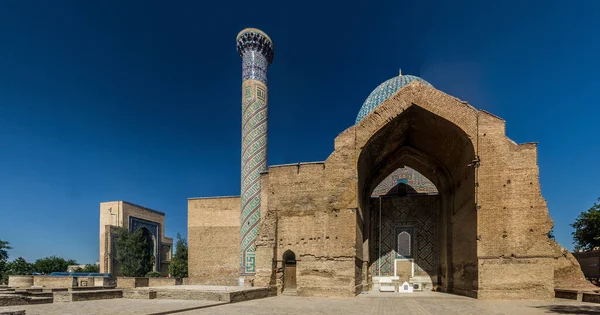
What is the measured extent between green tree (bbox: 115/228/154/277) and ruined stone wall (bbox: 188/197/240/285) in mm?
8635

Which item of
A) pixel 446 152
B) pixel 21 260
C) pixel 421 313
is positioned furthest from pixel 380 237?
pixel 21 260

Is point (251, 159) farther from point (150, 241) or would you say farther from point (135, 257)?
point (150, 241)

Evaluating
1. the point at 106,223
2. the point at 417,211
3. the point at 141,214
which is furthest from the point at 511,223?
the point at 141,214

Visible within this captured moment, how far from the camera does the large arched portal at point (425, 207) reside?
14.3 meters

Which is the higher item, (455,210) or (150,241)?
(455,210)

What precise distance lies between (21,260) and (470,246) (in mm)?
37914

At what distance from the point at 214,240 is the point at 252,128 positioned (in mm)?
6947

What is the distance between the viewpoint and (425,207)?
19.9m

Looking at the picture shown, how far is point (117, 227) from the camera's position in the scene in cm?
2925

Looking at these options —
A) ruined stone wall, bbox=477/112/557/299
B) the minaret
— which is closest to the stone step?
the minaret

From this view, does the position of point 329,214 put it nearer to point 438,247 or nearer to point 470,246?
point 470,246

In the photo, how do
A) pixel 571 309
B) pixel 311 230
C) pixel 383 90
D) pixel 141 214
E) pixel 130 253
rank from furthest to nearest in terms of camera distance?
pixel 141 214
pixel 130 253
pixel 383 90
pixel 311 230
pixel 571 309

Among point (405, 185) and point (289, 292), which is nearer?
point (289, 292)

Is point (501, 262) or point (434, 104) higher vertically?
point (434, 104)
